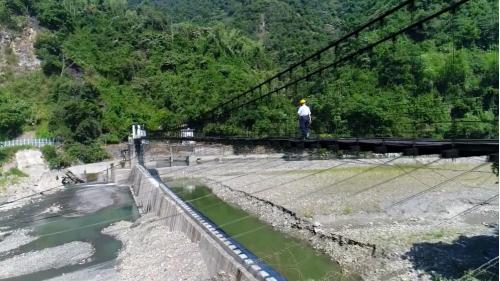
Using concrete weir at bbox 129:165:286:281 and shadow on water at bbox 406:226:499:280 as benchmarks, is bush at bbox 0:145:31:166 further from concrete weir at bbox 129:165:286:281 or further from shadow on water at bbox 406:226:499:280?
shadow on water at bbox 406:226:499:280

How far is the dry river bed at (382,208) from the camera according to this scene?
1375cm

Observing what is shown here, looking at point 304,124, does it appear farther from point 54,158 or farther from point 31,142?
point 31,142

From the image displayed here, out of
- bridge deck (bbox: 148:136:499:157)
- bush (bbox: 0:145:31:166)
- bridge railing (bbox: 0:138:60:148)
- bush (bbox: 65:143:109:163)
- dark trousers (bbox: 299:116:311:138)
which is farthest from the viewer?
bridge railing (bbox: 0:138:60:148)

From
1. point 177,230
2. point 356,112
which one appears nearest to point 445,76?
point 356,112

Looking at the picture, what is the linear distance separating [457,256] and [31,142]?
41.2 metres

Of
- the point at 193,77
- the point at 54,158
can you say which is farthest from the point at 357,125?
the point at 54,158

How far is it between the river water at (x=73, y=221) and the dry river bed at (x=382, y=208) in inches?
268

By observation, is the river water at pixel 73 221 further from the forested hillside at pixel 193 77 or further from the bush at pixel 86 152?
the forested hillside at pixel 193 77

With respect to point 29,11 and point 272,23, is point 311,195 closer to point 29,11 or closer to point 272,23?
point 29,11

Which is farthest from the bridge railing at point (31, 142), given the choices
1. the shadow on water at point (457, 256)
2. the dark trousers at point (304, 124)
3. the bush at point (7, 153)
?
the shadow on water at point (457, 256)

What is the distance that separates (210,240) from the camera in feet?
39.8

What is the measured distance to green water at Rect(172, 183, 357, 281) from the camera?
13.6 meters

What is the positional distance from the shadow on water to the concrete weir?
5618 mm

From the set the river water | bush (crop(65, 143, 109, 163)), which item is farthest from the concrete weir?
bush (crop(65, 143, 109, 163))
